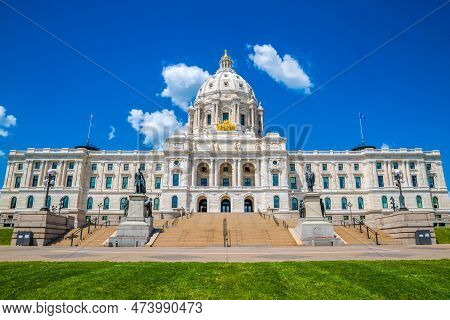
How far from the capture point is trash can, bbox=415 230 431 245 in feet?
91.1

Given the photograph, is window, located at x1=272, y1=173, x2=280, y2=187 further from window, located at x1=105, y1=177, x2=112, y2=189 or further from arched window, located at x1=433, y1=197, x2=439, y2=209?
window, located at x1=105, y1=177, x2=112, y2=189

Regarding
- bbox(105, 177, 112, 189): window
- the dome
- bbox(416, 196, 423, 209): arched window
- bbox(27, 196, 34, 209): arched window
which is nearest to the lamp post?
bbox(416, 196, 423, 209): arched window

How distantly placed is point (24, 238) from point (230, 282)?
27164mm

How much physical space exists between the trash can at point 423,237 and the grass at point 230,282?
18788 mm

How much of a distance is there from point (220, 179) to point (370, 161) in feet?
108

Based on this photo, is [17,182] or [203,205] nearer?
[203,205]

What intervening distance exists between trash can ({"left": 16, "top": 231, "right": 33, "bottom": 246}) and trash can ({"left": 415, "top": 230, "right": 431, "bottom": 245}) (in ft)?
111

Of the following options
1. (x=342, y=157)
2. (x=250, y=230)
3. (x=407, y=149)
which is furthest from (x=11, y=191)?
(x=407, y=149)

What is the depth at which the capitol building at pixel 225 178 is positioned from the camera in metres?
66.0

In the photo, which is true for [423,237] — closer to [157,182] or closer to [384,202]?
[384,202]

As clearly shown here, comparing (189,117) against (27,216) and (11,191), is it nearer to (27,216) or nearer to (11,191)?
(11,191)

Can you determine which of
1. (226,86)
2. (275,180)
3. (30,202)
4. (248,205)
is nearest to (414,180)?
(275,180)

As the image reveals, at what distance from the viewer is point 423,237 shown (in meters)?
27.9

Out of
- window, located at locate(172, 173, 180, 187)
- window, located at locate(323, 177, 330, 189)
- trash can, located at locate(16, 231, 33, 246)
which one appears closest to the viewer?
trash can, located at locate(16, 231, 33, 246)
